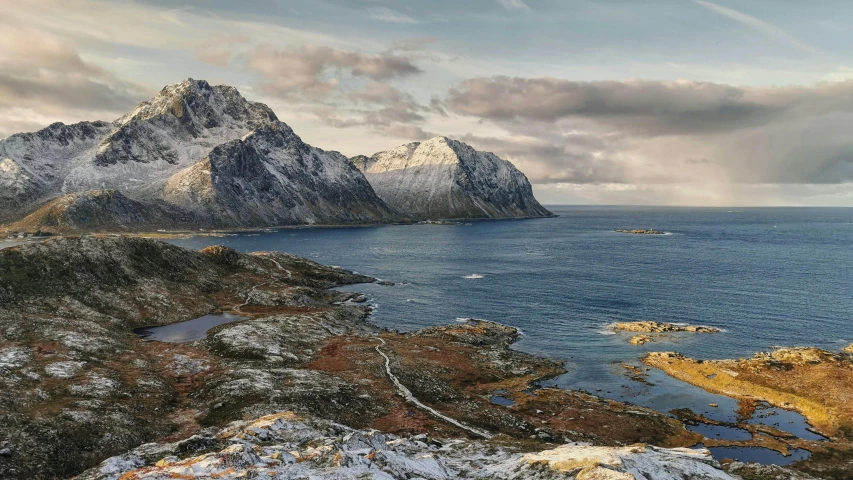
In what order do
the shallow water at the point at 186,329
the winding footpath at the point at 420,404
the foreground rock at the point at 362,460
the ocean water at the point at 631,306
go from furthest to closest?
the shallow water at the point at 186,329 → the ocean water at the point at 631,306 → the winding footpath at the point at 420,404 → the foreground rock at the point at 362,460

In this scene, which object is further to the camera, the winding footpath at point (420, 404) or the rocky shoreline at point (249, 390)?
the winding footpath at point (420, 404)

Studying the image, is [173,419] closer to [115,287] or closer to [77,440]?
[77,440]

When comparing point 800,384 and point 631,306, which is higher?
point 631,306

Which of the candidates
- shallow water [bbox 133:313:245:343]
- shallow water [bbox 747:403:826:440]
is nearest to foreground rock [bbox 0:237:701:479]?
shallow water [bbox 133:313:245:343]

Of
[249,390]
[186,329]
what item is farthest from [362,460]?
[186,329]

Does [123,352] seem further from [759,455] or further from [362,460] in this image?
[759,455]

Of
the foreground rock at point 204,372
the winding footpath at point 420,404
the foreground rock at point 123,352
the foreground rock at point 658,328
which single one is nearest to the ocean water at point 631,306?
the foreground rock at point 658,328

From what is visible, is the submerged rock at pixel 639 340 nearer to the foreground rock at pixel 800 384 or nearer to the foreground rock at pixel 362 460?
the foreground rock at pixel 800 384
